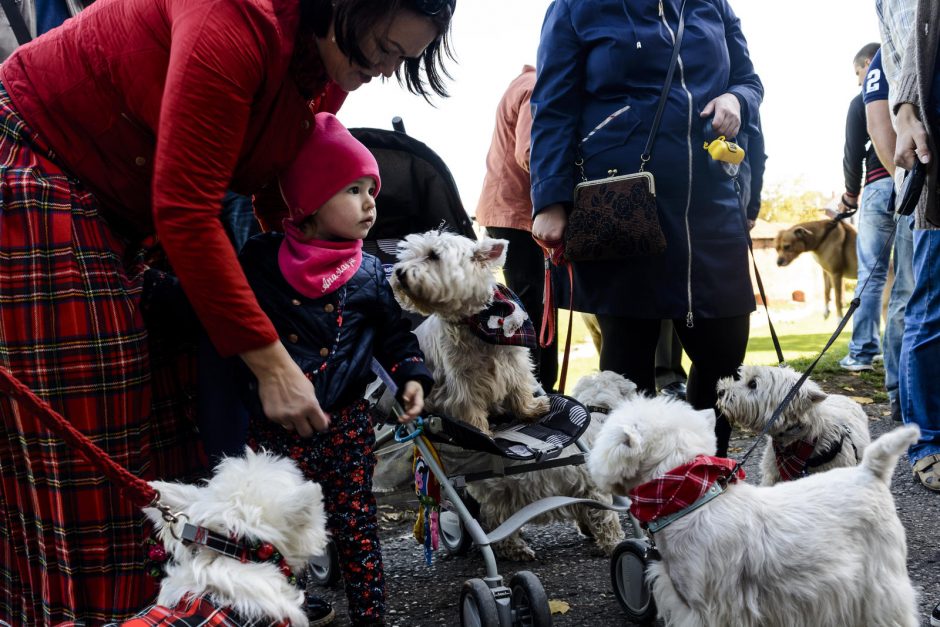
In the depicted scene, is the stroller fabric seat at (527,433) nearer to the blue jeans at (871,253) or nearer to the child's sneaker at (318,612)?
the child's sneaker at (318,612)

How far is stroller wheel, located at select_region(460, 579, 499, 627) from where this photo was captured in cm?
241

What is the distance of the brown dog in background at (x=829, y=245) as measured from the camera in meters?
11.9

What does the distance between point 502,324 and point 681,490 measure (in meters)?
1.28

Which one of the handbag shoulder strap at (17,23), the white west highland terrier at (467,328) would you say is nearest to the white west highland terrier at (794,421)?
the white west highland terrier at (467,328)

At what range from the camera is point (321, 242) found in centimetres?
240

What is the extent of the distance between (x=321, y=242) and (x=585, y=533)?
6.99ft

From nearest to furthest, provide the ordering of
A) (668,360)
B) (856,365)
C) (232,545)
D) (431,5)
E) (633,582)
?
1. (232,545)
2. (431,5)
3. (633,582)
4. (668,360)
5. (856,365)

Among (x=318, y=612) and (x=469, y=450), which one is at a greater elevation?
(x=469, y=450)

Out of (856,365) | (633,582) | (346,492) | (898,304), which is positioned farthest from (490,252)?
(856,365)

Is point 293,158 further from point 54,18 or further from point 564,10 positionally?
point 564,10

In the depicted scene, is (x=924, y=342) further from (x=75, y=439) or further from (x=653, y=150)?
(x=75, y=439)

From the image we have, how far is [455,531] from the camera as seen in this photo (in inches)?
144

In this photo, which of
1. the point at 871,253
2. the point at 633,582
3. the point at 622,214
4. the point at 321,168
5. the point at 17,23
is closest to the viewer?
the point at 321,168

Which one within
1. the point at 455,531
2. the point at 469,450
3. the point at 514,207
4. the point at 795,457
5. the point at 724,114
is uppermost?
the point at 724,114
